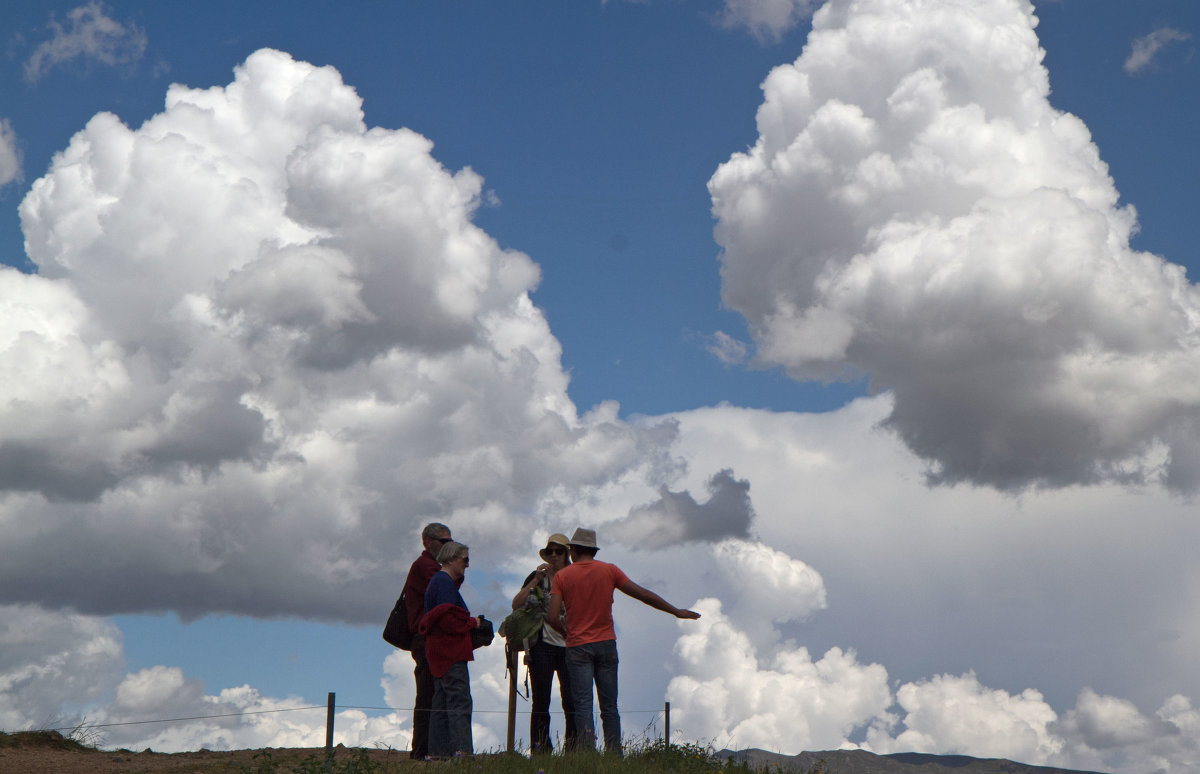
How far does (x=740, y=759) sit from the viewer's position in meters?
12.0

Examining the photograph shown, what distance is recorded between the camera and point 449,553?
10.5 metres

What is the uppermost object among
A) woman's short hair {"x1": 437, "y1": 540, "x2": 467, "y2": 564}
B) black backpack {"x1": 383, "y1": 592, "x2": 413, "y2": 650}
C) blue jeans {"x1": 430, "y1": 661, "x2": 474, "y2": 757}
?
woman's short hair {"x1": 437, "y1": 540, "x2": 467, "y2": 564}

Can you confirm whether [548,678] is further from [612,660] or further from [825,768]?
[825,768]

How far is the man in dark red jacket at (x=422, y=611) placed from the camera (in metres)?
11.3

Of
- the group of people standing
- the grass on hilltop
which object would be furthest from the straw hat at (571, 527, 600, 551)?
the grass on hilltop

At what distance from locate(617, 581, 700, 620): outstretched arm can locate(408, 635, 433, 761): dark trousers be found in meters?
2.28

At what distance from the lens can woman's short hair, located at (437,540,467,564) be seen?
34.3 ft

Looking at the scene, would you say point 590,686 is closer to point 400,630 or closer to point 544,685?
point 544,685

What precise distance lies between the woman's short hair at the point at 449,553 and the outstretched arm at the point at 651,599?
1.58 m

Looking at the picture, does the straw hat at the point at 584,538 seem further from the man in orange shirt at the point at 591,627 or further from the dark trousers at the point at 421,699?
the dark trousers at the point at 421,699

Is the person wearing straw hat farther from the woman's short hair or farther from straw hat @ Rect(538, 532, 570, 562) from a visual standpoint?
the woman's short hair

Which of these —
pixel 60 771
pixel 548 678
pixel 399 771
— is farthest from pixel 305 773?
pixel 60 771

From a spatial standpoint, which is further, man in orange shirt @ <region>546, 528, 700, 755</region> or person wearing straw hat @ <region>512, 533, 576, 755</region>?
person wearing straw hat @ <region>512, 533, 576, 755</region>

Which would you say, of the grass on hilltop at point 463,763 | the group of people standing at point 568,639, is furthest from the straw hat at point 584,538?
the grass on hilltop at point 463,763
